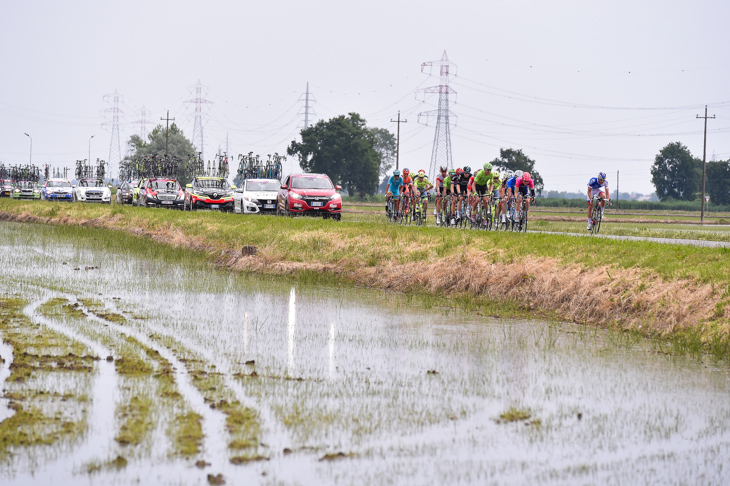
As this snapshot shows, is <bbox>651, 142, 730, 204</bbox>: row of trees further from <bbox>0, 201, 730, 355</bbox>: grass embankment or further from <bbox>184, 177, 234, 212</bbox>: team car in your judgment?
<bbox>0, 201, 730, 355</bbox>: grass embankment

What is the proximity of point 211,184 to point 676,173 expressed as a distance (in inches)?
3574

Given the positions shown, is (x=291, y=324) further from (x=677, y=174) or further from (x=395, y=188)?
(x=677, y=174)

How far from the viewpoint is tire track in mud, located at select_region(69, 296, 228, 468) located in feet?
24.2

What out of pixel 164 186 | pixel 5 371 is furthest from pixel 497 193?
pixel 164 186

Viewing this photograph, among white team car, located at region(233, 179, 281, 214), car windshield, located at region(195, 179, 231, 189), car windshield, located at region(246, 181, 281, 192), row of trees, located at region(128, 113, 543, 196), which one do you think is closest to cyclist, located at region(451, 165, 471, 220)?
white team car, located at region(233, 179, 281, 214)

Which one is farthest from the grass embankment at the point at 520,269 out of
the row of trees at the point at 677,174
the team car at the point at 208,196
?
the row of trees at the point at 677,174

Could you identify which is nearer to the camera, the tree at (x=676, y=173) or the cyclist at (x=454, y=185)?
the cyclist at (x=454, y=185)

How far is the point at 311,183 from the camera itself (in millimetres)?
40625

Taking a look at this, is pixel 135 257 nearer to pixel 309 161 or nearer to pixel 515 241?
pixel 515 241

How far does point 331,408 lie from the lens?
29.2ft

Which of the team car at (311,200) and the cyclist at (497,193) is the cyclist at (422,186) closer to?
the cyclist at (497,193)

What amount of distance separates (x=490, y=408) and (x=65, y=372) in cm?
465

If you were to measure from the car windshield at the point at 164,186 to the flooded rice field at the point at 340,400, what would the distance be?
133 ft

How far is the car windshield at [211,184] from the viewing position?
52.2 m
